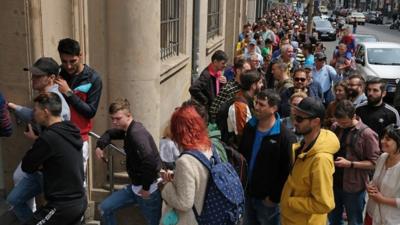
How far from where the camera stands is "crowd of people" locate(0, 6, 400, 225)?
3.42m

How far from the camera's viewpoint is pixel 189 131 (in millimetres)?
3430

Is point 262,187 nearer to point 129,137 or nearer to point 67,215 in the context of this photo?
point 129,137

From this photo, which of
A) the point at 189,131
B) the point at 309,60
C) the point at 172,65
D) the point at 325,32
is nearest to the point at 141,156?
the point at 189,131

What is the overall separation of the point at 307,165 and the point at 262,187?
68 cm

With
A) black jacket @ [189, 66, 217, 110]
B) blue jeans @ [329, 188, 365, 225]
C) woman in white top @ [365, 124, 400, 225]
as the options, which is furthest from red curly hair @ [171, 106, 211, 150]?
black jacket @ [189, 66, 217, 110]

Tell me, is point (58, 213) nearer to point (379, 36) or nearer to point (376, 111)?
point (376, 111)

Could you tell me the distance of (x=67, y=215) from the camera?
153 inches

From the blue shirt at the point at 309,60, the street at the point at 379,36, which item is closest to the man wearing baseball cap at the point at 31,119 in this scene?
the blue shirt at the point at 309,60

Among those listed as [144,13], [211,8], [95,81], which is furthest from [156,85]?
[211,8]

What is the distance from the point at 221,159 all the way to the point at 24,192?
1.99m

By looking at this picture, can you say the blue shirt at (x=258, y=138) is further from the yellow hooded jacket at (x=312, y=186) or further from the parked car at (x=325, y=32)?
the parked car at (x=325, y=32)

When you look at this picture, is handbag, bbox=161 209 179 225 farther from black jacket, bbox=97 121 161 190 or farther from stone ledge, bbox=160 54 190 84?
stone ledge, bbox=160 54 190 84

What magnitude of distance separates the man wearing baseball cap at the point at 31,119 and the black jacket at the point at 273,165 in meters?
1.75

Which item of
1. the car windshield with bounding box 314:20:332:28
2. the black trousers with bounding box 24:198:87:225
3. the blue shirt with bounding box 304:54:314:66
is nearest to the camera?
the black trousers with bounding box 24:198:87:225
